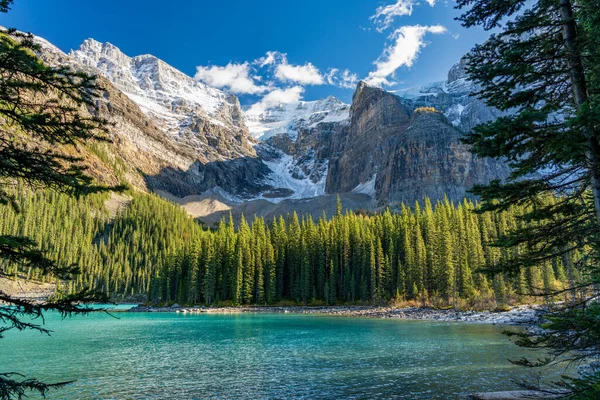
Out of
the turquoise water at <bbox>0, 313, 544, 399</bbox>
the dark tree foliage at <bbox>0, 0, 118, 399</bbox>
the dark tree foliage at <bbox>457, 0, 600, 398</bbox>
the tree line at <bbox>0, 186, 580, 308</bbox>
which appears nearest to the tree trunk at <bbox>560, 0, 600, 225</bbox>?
the dark tree foliage at <bbox>457, 0, 600, 398</bbox>

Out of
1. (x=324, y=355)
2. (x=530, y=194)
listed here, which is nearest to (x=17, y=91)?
(x=530, y=194)

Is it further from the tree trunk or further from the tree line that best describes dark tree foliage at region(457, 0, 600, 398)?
the tree line

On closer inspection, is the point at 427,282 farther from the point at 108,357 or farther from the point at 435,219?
the point at 108,357

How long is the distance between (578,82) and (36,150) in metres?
11.6

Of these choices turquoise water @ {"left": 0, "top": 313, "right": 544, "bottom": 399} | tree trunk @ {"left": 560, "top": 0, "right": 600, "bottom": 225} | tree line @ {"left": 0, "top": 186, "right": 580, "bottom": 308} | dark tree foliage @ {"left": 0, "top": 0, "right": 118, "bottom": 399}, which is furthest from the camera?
tree line @ {"left": 0, "top": 186, "right": 580, "bottom": 308}

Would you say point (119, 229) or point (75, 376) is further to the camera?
point (119, 229)

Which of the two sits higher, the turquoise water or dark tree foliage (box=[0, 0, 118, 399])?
dark tree foliage (box=[0, 0, 118, 399])

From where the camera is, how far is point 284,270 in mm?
101750

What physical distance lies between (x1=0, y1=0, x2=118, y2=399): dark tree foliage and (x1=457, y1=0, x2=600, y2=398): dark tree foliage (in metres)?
8.41

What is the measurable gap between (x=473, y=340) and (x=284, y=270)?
68.1 m

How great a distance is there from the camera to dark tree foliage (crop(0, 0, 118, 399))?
7.29m

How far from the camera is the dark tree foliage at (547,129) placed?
7797 mm

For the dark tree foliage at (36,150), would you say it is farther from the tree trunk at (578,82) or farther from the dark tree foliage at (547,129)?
the tree trunk at (578,82)

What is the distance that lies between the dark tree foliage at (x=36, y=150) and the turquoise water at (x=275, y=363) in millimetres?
15460
